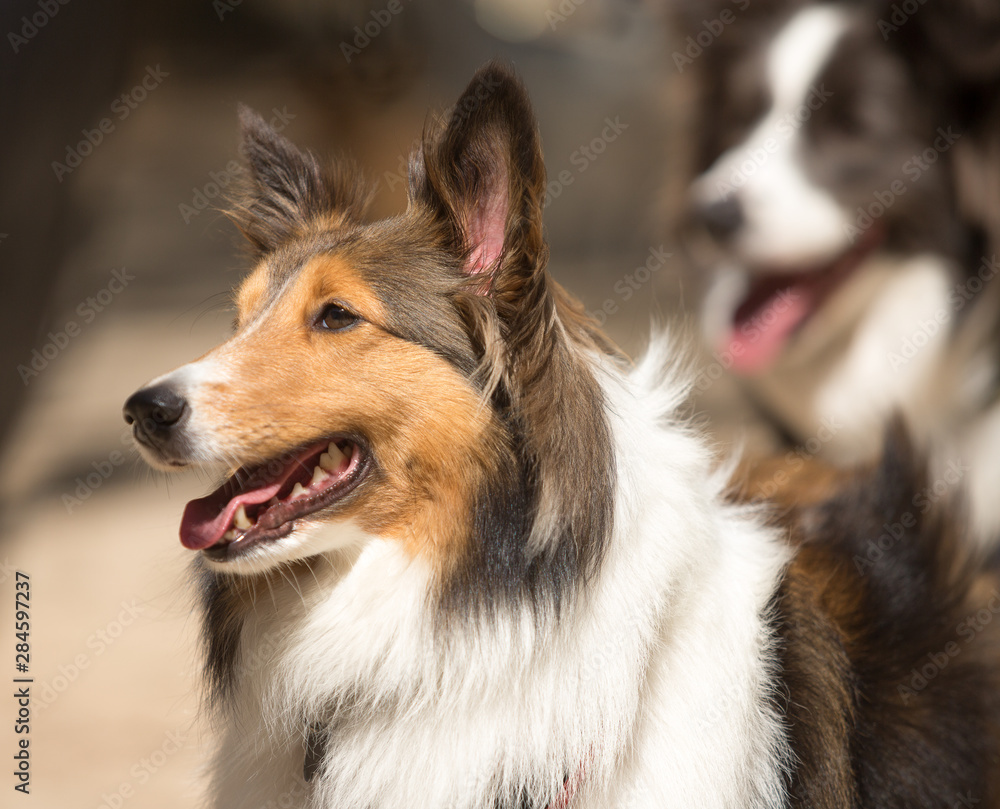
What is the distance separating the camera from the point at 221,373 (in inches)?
69.1

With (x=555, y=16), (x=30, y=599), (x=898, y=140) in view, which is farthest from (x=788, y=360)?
(x=555, y=16)

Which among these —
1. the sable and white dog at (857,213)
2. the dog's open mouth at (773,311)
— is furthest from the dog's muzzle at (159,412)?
the dog's open mouth at (773,311)

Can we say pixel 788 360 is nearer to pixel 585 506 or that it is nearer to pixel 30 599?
pixel 585 506

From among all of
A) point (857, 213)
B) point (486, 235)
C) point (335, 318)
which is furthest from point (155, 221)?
point (486, 235)

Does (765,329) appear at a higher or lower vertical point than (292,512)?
lower

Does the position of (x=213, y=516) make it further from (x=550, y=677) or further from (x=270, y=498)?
(x=550, y=677)

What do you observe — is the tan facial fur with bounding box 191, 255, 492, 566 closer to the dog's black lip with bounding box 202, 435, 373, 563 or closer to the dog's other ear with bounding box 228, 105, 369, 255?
the dog's black lip with bounding box 202, 435, 373, 563

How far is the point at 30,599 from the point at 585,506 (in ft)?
10.0

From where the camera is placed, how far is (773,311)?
3592 mm

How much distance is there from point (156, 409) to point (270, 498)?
29cm

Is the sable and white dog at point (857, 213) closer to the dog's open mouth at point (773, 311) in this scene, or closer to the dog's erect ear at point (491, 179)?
the dog's open mouth at point (773, 311)

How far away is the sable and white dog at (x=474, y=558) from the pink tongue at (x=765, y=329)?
1.74 meters

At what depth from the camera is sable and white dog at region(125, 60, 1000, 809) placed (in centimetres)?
174

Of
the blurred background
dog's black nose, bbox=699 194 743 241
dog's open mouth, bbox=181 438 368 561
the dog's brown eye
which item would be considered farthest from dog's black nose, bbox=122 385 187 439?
dog's black nose, bbox=699 194 743 241
